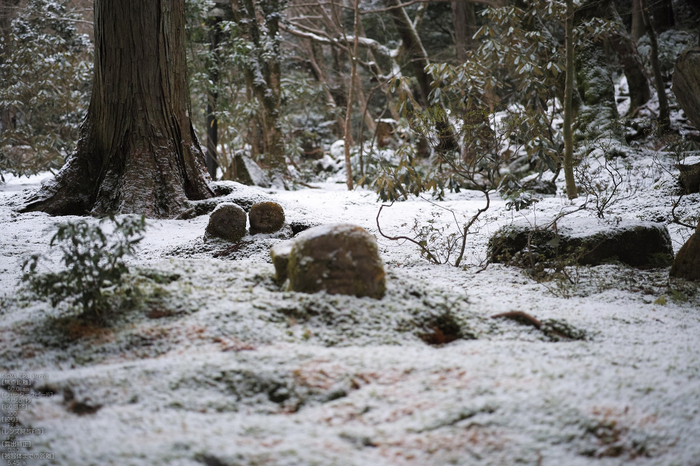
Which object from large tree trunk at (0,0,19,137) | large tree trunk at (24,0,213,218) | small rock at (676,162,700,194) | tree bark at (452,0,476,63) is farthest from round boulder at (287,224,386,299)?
large tree trunk at (0,0,19,137)

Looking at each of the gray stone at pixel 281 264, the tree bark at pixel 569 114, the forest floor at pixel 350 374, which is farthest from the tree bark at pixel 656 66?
the gray stone at pixel 281 264

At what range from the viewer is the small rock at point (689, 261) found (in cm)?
272

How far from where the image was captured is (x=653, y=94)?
8406 millimetres

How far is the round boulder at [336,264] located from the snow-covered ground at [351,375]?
81mm

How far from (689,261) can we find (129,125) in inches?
169

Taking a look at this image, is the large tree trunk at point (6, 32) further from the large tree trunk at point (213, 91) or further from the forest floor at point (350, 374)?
the forest floor at point (350, 374)

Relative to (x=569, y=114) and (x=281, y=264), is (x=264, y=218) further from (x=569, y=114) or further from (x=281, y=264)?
(x=569, y=114)

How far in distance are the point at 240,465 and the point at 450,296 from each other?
143cm

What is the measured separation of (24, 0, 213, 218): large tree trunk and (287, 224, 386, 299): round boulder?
2.31 m

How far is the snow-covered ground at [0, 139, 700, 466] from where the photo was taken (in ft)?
4.00

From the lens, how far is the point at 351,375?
155cm

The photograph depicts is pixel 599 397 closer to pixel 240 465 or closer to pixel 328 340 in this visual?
pixel 328 340

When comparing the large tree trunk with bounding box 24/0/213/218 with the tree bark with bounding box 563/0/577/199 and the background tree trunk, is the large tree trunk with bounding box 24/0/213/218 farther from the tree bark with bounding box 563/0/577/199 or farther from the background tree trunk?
the tree bark with bounding box 563/0/577/199

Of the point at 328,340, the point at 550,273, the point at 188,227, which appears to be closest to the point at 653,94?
the point at 550,273
